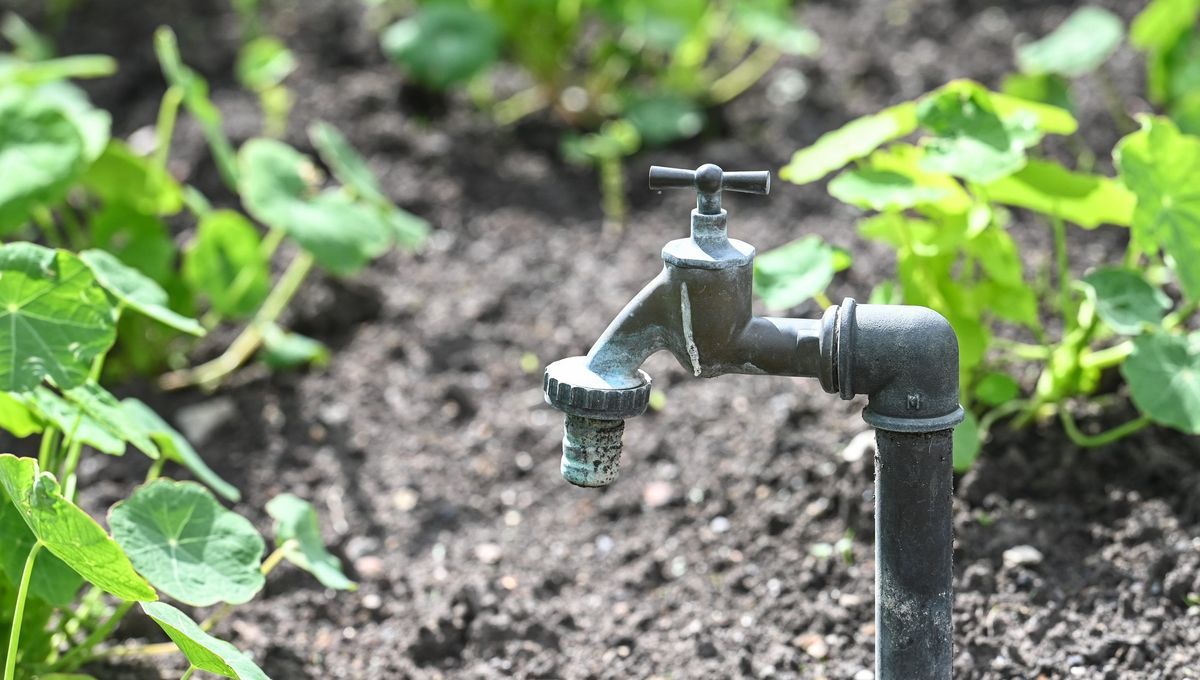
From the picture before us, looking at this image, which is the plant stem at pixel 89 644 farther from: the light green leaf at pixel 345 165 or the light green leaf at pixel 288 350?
the light green leaf at pixel 345 165

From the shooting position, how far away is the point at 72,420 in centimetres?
159

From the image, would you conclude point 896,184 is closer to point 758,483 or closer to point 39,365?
point 758,483

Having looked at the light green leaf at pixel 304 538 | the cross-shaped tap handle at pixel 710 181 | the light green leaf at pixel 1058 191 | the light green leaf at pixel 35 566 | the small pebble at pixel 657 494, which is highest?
the cross-shaped tap handle at pixel 710 181

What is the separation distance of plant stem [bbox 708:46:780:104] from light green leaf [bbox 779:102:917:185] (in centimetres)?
144

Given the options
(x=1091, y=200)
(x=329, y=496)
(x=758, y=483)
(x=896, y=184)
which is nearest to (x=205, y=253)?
(x=329, y=496)

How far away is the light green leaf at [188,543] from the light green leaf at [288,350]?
894 mm

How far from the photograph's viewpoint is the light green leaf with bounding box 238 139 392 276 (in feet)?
7.77

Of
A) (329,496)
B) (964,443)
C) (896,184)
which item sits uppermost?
(896,184)

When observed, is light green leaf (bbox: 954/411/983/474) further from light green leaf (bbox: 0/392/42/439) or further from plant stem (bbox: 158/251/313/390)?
plant stem (bbox: 158/251/313/390)

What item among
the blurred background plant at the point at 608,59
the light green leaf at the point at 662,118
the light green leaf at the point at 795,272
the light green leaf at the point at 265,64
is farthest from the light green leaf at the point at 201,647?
the light green leaf at the point at 662,118

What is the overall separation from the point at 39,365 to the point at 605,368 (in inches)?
25.1

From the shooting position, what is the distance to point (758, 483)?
6.78 ft

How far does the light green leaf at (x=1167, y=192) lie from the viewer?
1700 mm

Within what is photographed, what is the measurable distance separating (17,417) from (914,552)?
1047 mm
